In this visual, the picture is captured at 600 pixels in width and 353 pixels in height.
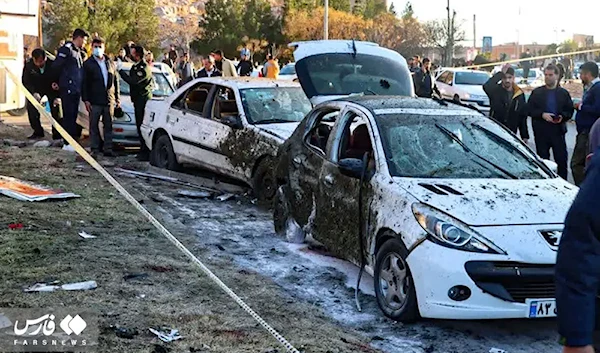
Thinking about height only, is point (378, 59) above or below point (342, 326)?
above

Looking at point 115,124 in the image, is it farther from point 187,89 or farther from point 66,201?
point 66,201

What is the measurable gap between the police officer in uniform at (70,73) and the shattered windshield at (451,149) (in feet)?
24.0

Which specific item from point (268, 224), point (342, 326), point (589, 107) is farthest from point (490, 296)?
point (589, 107)

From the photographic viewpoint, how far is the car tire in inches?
422

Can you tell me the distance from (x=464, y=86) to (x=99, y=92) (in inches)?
645

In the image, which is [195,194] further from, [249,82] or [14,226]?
[14,226]

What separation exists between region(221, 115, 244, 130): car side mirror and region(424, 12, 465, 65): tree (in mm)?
47743

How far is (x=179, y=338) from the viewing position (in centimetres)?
450

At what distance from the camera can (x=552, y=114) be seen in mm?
10188

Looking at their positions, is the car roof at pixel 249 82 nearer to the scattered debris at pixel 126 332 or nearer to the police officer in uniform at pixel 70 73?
the police officer in uniform at pixel 70 73

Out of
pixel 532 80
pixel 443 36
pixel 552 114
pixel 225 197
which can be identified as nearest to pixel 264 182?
pixel 225 197

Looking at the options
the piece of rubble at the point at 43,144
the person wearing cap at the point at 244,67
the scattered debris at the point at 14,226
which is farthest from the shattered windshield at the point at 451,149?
the person wearing cap at the point at 244,67

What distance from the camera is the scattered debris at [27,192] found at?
317 inches

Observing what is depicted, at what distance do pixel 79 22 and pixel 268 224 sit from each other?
1408 inches
